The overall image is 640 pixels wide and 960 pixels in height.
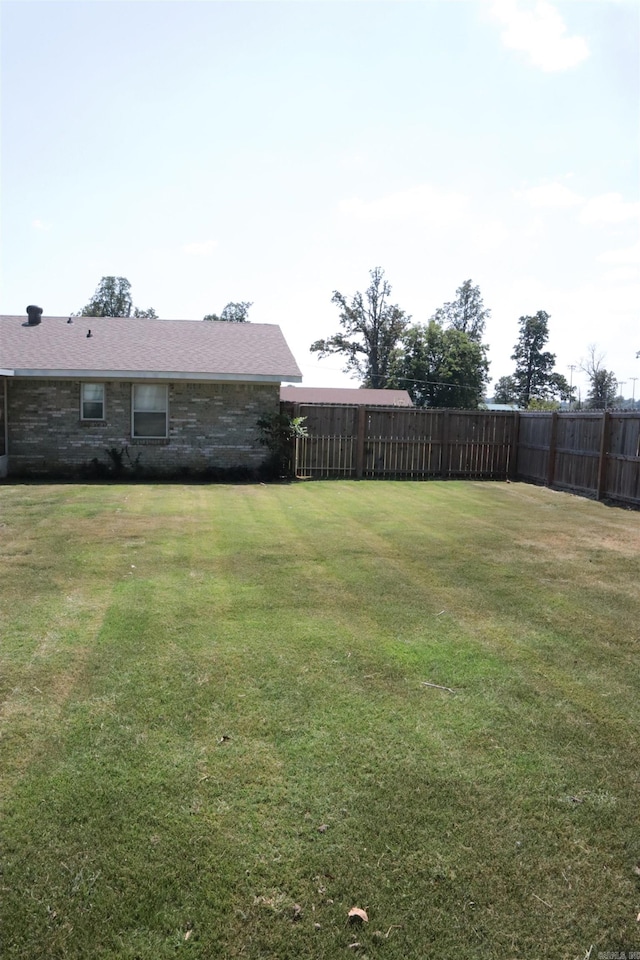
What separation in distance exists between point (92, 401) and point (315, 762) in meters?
13.2

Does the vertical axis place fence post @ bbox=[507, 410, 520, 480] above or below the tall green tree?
below

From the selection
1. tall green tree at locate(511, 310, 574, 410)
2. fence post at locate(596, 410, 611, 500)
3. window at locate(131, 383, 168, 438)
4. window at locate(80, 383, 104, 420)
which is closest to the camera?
fence post at locate(596, 410, 611, 500)

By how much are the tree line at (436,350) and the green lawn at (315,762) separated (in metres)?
41.3

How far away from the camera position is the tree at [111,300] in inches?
2477

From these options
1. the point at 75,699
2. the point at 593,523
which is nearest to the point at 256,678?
the point at 75,699

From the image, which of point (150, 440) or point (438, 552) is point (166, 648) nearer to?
point (438, 552)

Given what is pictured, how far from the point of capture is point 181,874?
8.02ft

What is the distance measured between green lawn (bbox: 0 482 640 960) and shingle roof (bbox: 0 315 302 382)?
8.59 m

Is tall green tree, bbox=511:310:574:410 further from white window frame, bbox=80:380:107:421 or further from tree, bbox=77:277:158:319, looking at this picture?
white window frame, bbox=80:380:107:421

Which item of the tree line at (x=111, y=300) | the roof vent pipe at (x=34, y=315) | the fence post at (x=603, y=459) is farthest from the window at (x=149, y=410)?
the tree line at (x=111, y=300)

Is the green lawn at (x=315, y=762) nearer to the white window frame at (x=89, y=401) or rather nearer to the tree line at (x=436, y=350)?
the white window frame at (x=89, y=401)

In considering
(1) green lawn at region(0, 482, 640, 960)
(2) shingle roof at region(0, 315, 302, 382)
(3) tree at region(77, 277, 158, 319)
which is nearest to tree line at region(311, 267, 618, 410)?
(3) tree at region(77, 277, 158, 319)

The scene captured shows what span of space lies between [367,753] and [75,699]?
1734mm

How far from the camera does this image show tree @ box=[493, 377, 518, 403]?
70438 mm
